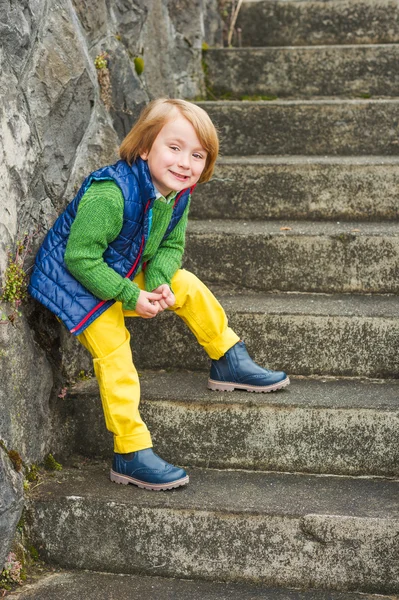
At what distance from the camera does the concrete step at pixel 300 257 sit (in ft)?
10.6

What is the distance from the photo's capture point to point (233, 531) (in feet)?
7.84

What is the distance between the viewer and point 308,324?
297cm

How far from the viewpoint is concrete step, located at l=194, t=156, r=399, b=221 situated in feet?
11.5

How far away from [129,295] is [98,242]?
7.9 inches

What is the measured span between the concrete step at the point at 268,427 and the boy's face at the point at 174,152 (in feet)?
2.57

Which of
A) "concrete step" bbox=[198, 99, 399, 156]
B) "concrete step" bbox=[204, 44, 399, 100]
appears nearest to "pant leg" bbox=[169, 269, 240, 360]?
"concrete step" bbox=[198, 99, 399, 156]

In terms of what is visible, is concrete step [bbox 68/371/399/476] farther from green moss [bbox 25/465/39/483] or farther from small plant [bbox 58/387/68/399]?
green moss [bbox 25/465/39/483]

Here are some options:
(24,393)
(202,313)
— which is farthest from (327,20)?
(24,393)

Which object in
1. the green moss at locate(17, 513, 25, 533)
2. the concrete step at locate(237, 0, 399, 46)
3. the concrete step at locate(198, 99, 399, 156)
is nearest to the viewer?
the green moss at locate(17, 513, 25, 533)

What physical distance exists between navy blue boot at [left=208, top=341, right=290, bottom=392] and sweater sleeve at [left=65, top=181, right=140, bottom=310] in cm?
50

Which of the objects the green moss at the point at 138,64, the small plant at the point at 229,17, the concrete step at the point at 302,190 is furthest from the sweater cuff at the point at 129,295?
the small plant at the point at 229,17

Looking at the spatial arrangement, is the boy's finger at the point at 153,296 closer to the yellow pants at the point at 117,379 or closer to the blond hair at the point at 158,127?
the yellow pants at the point at 117,379

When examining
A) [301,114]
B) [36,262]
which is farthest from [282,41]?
[36,262]

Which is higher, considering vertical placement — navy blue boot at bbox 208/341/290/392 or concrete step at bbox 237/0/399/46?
concrete step at bbox 237/0/399/46
